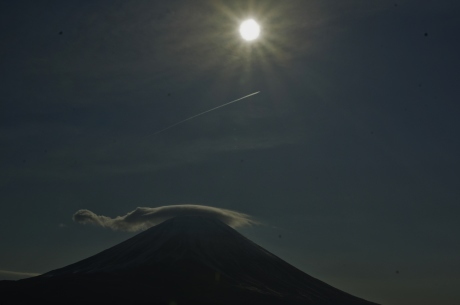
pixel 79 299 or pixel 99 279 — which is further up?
pixel 99 279

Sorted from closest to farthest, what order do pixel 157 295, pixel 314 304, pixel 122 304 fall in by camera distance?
pixel 122 304 → pixel 157 295 → pixel 314 304

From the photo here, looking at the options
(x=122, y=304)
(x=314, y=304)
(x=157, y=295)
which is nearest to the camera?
(x=122, y=304)

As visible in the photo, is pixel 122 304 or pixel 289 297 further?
pixel 289 297

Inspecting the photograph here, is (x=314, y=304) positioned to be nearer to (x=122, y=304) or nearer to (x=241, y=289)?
(x=241, y=289)

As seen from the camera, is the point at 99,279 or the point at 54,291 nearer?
the point at 54,291

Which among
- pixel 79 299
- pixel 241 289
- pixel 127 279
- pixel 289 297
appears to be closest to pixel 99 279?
pixel 127 279

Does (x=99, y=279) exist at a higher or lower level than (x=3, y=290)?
higher

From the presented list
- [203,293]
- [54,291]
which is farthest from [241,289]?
[54,291]

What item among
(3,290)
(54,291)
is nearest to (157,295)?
(54,291)

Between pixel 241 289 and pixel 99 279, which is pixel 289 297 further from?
pixel 99 279
